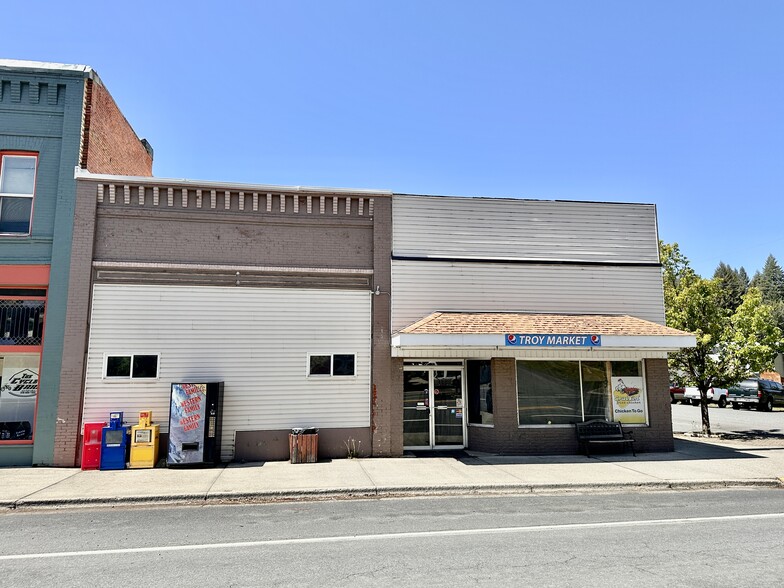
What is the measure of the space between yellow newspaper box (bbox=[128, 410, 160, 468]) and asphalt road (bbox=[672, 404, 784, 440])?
17.2 meters

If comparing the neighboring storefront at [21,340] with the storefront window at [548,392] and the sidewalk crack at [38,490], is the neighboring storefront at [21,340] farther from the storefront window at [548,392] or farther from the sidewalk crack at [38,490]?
the storefront window at [548,392]

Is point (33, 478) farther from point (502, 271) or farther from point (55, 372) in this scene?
point (502, 271)

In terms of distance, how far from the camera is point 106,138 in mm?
14508

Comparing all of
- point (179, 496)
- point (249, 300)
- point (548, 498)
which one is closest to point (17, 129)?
point (249, 300)

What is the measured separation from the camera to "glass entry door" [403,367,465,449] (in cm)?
1380

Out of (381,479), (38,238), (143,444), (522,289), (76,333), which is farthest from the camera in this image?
(522,289)

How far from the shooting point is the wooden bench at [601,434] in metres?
13.3

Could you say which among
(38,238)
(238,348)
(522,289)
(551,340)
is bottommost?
(238,348)

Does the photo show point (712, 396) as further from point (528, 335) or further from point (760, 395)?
point (528, 335)

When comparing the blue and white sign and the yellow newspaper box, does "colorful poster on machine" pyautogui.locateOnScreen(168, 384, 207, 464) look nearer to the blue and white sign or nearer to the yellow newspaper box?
the yellow newspaper box

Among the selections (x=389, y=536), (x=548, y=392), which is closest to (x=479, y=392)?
(x=548, y=392)

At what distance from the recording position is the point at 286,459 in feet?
41.4

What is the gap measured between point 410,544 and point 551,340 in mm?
7292

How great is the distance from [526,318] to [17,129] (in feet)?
44.8
